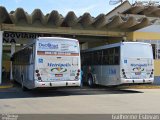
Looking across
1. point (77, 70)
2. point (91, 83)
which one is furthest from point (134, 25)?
point (77, 70)

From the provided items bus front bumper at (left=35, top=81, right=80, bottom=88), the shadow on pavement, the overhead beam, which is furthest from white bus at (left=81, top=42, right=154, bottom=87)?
the overhead beam

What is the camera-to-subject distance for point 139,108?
45.0ft

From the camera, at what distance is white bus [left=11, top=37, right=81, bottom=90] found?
18578mm

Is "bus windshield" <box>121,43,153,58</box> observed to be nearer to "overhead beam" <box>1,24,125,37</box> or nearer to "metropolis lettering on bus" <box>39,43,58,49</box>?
"metropolis lettering on bus" <box>39,43,58,49</box>

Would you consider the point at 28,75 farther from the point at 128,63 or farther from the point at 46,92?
the point at 128,63

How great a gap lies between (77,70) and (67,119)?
872 cm

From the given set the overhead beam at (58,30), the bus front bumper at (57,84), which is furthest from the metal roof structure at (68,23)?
the bus front bumper at (57,84)

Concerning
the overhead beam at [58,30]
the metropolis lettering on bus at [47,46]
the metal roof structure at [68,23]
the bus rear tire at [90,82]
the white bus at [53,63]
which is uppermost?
the metal roof structure at [68,23]

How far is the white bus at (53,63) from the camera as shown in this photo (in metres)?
18.6

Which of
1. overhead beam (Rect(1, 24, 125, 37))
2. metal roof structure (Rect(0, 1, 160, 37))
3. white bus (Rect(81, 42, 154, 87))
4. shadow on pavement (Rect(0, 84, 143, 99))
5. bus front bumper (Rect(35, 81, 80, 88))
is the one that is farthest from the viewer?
overhead beam (Rect(1, 24, 125, 37))

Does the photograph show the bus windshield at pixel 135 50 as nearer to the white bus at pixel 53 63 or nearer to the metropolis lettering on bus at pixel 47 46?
the white bus at pixel 53 63

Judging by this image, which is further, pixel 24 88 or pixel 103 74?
pixel 103 74

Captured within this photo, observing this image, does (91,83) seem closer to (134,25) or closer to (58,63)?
(134,25)

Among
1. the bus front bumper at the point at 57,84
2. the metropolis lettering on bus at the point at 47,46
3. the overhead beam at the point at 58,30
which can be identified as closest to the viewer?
the bus front bumper at the point at 57,84
